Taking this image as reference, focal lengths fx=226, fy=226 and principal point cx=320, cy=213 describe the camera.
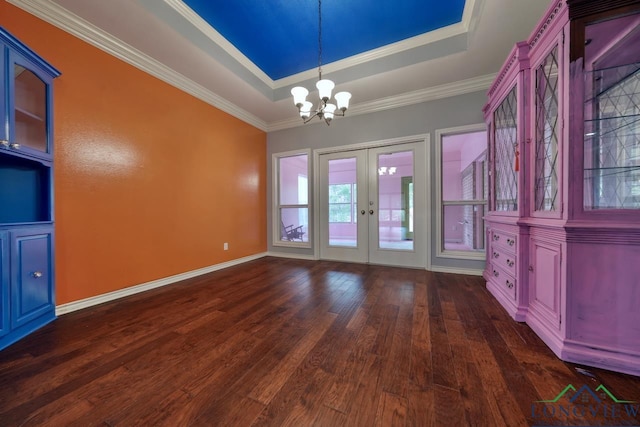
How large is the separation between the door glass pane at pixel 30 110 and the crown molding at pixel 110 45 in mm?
696

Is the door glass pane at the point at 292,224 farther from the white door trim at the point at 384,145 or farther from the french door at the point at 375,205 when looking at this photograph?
the french door at the point at 375,205

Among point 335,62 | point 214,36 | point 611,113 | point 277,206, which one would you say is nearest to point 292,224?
point 277,206

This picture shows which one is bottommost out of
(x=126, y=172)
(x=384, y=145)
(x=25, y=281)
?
(x=25, y=281)

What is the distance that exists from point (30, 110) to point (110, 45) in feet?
3.66

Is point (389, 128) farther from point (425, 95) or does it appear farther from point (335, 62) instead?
point (335, 62)

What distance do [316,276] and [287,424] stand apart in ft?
7.49

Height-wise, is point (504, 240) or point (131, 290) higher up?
point (504, 240)

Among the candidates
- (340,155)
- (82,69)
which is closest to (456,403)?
(340,155)

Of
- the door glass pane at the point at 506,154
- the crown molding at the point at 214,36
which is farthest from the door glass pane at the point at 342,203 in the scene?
the door glass pane at the point at 506,154

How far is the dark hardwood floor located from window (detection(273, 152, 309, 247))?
96.2 inches

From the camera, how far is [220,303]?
7.64ft

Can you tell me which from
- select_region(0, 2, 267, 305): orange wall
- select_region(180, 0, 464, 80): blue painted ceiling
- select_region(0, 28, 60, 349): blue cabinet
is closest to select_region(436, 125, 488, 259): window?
select_region(180, 0, 464, 80): blue painted ceiling

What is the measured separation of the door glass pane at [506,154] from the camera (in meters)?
2.13

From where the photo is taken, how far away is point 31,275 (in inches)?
70.0
